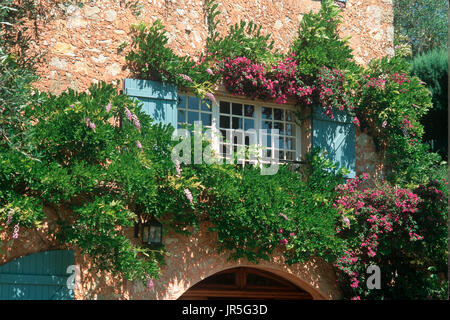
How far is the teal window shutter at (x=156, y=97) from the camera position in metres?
8.60

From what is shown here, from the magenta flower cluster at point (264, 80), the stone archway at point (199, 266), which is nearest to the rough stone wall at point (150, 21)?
the magenta flower cluster at point (264, 80)

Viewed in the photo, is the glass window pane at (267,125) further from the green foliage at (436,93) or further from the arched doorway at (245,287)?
the green foliage at (436,93)

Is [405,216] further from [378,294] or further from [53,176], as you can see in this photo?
[53,176]

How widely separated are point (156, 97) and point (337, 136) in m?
2.99

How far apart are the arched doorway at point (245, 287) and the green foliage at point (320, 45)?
10.8 feet

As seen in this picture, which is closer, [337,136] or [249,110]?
[249,110]

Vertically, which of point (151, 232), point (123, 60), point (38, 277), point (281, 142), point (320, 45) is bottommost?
point (38, 277)

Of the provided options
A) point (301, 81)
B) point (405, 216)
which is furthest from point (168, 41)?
point (405, 216)

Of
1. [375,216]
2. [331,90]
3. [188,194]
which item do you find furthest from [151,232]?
[331,90]

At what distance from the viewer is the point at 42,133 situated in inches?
290

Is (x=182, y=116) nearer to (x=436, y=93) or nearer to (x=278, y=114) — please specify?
(x=278, y=114)

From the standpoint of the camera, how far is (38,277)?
7625 millimetres

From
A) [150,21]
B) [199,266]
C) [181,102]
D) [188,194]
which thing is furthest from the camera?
[181,102]

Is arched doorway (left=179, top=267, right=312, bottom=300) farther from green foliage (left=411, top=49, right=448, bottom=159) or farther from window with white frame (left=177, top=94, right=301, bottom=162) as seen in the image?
green foliage (left=411, top=49, right=448, bottom=159)
